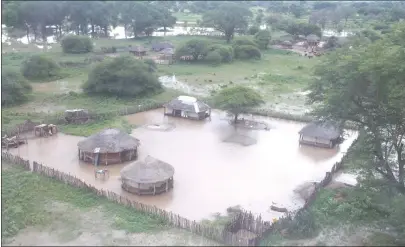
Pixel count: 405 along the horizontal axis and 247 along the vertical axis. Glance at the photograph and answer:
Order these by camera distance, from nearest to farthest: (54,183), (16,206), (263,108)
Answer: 1. (16,206)
2. (54,183)
3. (263,108)

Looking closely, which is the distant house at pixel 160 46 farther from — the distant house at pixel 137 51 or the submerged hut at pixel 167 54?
the distant house at pixel 137 51

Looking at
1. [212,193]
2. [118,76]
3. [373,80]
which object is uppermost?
[373,80]

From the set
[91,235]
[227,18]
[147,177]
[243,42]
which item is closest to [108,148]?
[147,177]

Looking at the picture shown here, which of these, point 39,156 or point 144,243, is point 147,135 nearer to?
point 39,156

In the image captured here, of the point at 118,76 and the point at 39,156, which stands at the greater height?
the point at 118,76

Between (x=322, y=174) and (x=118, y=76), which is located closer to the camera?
(x=322, y=174)

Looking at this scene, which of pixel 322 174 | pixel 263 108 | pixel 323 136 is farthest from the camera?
pixel 263 108

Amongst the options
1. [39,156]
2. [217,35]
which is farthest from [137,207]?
[217,35]
